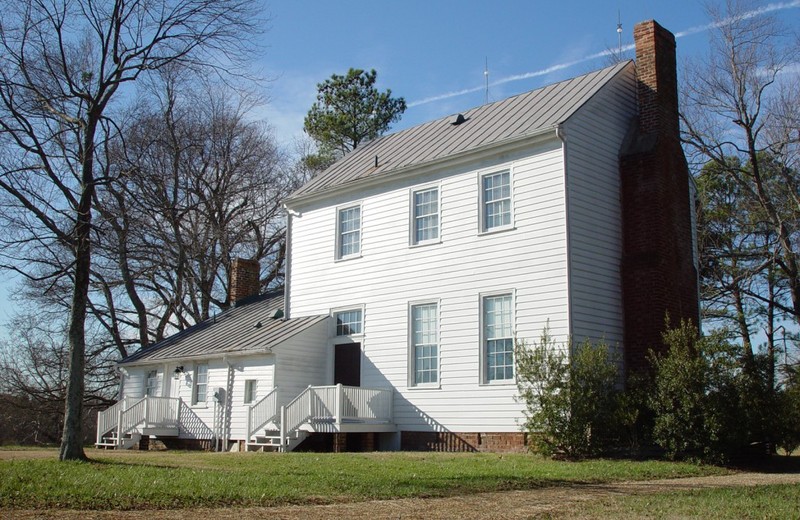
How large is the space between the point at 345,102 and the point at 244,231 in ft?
31.7

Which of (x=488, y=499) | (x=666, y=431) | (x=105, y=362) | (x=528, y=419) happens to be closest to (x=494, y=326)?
(x=528, y=419)

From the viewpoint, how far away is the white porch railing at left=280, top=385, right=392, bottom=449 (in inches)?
773

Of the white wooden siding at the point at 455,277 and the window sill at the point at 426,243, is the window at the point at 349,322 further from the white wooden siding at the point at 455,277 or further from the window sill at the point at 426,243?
the window sill at the point at 426,243

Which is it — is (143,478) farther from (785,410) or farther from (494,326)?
(785,410)

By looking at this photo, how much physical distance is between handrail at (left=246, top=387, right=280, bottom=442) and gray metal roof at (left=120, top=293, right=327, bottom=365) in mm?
1280

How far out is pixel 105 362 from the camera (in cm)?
3634

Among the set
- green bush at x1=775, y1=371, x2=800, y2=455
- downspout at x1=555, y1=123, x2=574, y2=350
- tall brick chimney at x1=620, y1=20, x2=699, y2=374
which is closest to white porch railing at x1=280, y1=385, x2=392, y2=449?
downspout at x1=555, y1=123, x2=574, y2=350

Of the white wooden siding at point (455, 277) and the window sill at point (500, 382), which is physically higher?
the white wooden siding at point (455, 277)

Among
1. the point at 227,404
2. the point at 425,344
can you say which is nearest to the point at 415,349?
the point at 425,344

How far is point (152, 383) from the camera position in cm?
2702

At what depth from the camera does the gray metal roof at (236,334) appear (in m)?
22.4

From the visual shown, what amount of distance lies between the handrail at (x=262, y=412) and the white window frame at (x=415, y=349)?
3.46 meters

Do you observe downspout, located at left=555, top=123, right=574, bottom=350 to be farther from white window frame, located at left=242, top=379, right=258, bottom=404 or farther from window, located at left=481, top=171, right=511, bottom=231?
white window frame, located at left=242, top=379, right=258, bottom=404

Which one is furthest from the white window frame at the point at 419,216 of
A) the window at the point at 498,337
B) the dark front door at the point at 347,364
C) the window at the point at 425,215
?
the dark front door at the point at 347,364
